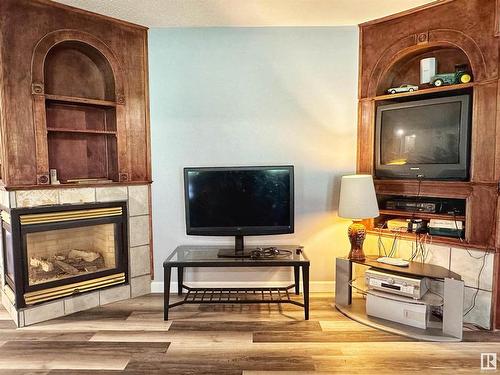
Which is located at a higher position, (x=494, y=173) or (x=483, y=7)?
(x=483, y=7)

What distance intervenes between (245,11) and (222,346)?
2.68 m

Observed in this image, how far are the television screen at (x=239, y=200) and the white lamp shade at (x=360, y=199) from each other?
0.49 m

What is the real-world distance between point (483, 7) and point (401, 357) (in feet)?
8.54

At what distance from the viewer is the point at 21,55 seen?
2.60 m

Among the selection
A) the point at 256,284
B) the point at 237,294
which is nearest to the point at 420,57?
the point at 256,284

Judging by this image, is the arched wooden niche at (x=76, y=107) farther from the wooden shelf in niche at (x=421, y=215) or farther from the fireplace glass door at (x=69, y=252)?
the wooden shelf in niche at (x=421, y=215)

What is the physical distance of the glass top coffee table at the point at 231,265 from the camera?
2727mm

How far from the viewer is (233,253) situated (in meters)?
2.95

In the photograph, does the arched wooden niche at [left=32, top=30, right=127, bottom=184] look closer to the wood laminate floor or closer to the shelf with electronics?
the wood laminate floor

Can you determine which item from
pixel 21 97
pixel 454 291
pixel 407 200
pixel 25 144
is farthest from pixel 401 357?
pixel 21 97

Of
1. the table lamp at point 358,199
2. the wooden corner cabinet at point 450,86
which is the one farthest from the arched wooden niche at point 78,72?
the wooden corner cabinet at point 450,86

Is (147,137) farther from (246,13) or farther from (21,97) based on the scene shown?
(246,13)

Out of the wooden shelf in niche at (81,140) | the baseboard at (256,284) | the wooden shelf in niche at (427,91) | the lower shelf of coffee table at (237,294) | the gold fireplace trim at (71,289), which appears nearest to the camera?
the wooden shelf in niche at (427,91)

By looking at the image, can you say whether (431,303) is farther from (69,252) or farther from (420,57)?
(69,252)
